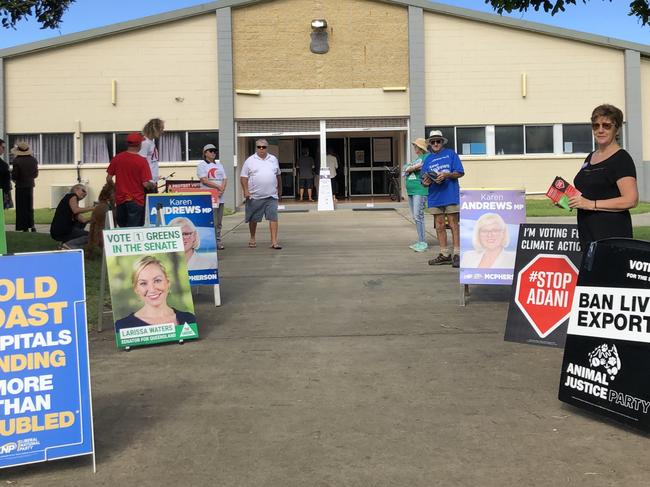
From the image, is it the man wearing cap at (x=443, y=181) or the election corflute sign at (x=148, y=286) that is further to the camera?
the man wearing cap at (x=443, y=181)

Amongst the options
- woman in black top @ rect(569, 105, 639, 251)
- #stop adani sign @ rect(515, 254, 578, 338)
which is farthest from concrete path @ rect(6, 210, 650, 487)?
woman in black top @ rect(569, 105, 639, 251)

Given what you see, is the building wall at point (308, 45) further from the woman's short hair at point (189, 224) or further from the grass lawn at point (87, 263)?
the woman's short hair at point (189, 224)

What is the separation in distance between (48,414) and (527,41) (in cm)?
2319

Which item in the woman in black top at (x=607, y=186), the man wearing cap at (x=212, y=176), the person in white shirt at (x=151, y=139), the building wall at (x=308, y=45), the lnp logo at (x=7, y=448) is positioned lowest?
the lnp logo at (x=7, y=448)

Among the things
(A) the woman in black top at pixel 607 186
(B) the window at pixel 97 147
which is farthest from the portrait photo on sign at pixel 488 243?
(B) the window at pixel 97 147

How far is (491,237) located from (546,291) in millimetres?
1462

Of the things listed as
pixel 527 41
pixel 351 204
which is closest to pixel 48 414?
pixel 351 204

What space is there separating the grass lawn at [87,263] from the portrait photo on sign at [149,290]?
3.42 ft

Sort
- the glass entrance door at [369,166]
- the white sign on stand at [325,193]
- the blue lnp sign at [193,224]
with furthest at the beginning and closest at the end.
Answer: the glass entrance door at [369,166], the white sign on stand at [325,193], the blue lnp sign at [193,224]

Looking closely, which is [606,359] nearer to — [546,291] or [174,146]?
[546,291]

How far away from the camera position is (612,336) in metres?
4.29

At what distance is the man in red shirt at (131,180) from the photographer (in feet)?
28.7

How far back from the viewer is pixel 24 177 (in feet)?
48.9

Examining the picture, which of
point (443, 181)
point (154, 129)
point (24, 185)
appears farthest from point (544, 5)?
point (24, 185)
